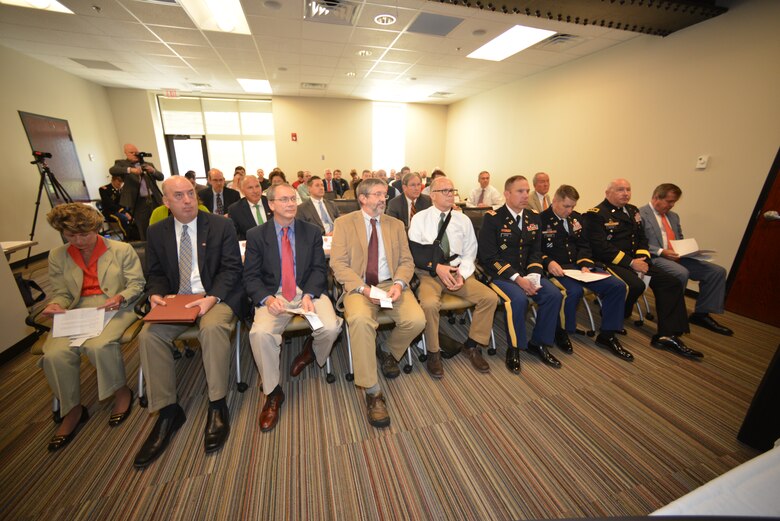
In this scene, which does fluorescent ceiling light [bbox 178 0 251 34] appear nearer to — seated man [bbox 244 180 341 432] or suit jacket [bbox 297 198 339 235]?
suit jacket [bbox 297 198 339 235]

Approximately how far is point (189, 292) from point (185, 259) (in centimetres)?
25

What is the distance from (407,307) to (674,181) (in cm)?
448

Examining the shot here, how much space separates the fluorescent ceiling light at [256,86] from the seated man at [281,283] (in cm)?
670

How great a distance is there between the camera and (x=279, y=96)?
8805 millimetres

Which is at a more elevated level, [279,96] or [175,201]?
[279,96]

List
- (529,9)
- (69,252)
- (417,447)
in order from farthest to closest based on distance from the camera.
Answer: (529,9), (69,252), (417,447)

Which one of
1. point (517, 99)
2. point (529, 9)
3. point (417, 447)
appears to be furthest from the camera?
point (517, 99)

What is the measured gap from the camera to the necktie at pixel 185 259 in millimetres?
2188

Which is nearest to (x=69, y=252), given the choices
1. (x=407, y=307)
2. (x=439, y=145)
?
(x=407, y=307)

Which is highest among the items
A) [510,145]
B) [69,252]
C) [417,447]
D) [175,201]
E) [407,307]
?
[510,145]

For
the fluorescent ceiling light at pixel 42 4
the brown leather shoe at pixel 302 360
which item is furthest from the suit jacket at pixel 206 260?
the fluorescent ceiling light at pixel 42 4

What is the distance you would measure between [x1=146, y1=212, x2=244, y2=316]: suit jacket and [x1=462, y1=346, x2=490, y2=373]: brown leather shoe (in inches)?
75.8

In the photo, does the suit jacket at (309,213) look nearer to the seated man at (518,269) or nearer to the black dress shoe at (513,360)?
the seated man at (518,269)

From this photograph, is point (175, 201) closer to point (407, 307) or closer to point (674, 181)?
point (407, 307)
